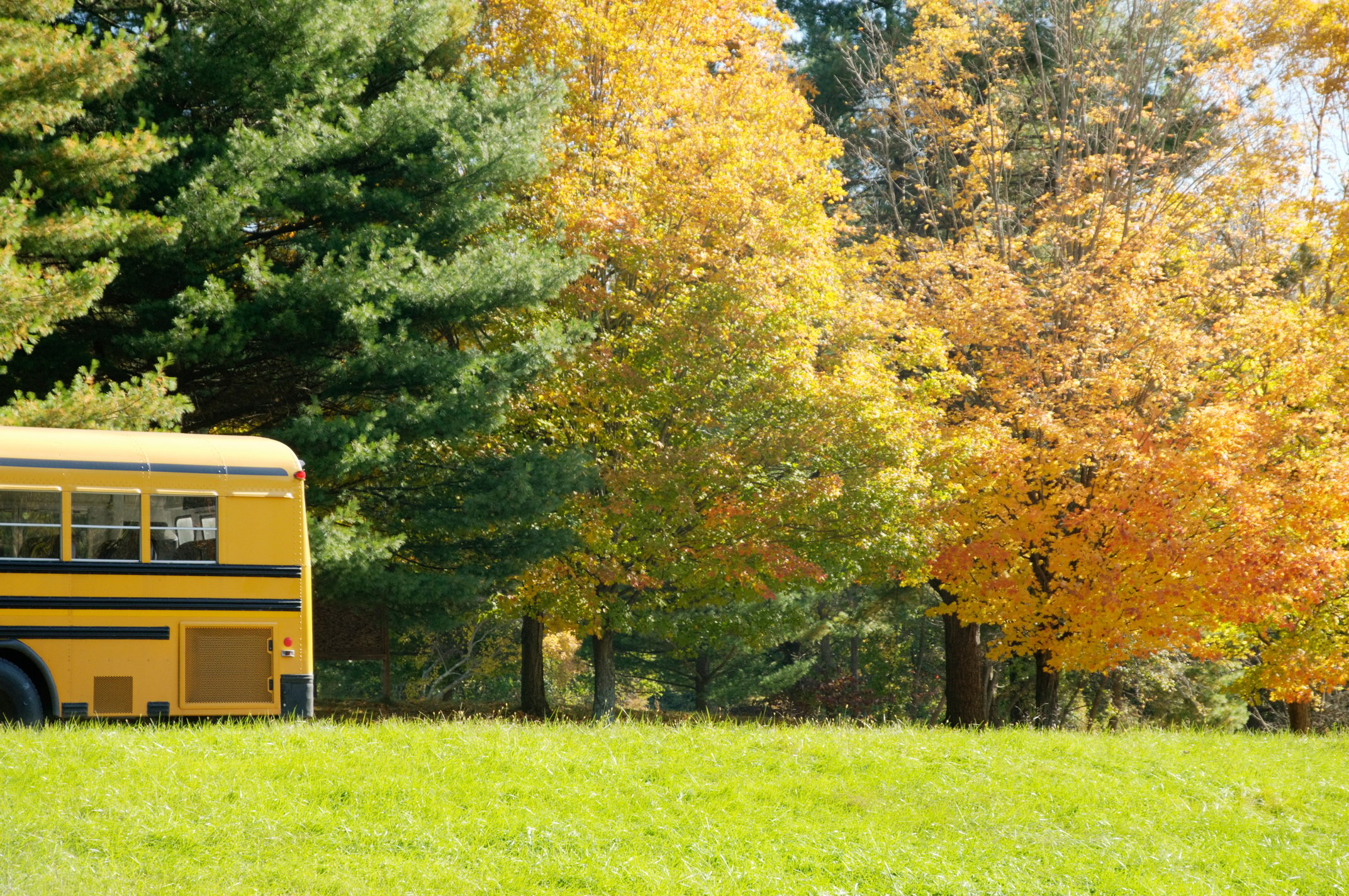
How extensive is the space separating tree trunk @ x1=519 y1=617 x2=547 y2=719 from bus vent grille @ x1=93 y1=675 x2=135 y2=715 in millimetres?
10475

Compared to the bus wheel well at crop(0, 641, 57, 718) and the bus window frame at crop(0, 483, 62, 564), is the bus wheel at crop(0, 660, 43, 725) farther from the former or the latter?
the bus window frame at crop(0, 483, 62, 564)

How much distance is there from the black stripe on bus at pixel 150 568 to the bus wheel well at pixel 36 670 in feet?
2.26

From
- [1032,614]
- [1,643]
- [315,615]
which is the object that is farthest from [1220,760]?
[315,615]

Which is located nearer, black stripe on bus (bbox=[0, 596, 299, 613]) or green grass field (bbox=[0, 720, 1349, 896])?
green grass field (bbox=[0, 720, 1349, 896])

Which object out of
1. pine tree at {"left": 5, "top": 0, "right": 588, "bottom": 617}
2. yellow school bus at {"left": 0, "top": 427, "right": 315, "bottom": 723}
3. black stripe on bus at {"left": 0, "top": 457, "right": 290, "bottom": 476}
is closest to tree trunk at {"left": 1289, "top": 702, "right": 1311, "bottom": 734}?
pine tree at {"left": 5, "top": 0, "right": 588, "bottom": 617}

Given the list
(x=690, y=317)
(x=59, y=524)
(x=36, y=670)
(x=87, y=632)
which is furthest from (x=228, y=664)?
(x=690, y=317)

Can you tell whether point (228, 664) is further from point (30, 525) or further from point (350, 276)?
point (350, 276)

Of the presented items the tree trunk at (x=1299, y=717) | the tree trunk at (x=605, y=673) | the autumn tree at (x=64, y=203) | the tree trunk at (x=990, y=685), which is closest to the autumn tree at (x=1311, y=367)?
the tree trunk at (x=1299, y=717)

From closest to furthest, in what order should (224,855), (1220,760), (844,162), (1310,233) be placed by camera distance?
(224,855) < (1220,760) < (1310,233) < (844,162)

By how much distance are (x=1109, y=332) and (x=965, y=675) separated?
262 inches

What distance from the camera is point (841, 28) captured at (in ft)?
96.8

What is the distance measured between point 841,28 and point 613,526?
18242 mm

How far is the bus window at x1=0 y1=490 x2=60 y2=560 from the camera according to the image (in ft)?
31.8

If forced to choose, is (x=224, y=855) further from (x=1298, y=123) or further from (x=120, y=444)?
(x=1298, y=123)
